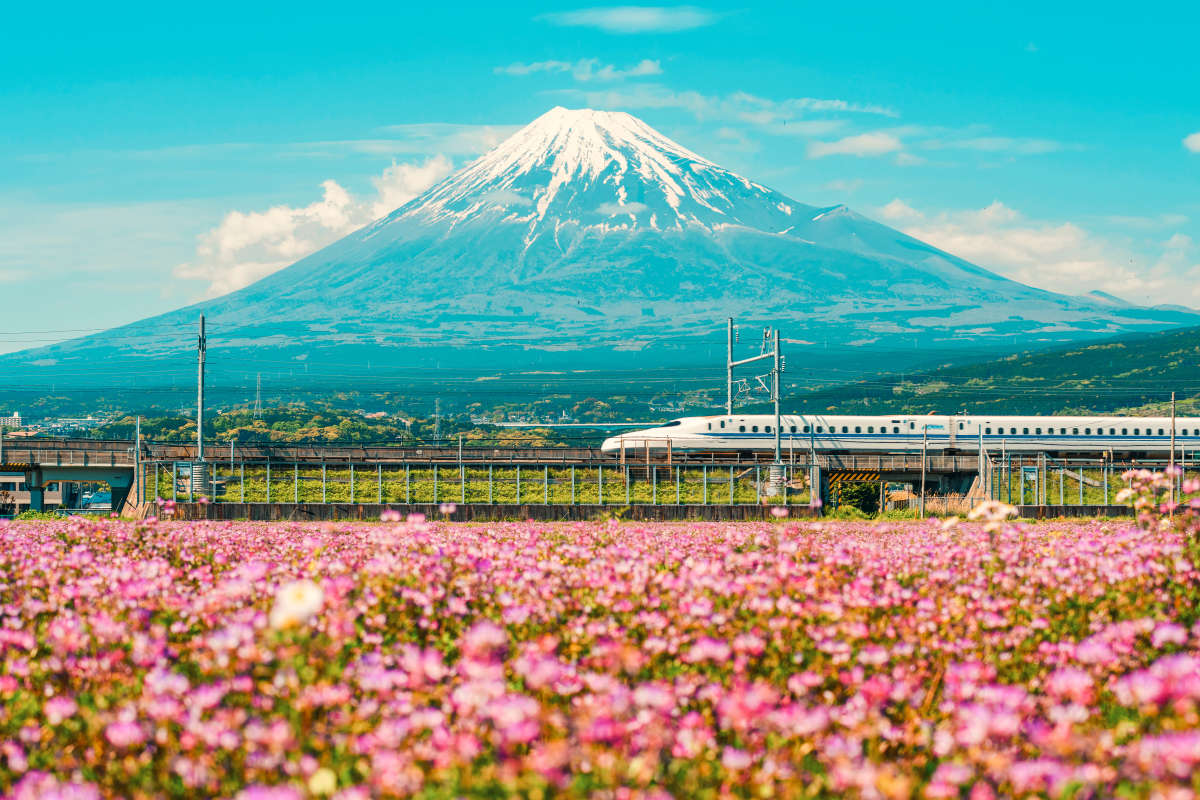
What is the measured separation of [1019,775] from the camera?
5.03 metres

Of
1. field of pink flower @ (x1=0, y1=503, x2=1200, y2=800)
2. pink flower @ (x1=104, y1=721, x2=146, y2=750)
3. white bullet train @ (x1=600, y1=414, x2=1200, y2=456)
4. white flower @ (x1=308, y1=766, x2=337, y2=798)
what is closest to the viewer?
white flower @ (x1=308, y1=766, x2=337, y2=798)

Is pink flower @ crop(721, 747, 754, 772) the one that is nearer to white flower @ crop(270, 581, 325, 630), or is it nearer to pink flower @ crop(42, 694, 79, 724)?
white flower @ crop(270, 581, 325, 630)

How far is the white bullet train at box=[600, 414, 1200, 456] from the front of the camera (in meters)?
65.7

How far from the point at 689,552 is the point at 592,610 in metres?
2.55

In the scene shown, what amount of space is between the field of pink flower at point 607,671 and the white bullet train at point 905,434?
179ft

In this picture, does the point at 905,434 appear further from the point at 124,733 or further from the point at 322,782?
the point at 322,782

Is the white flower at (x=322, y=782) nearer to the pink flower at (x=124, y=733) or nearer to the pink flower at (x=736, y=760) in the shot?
the pink flower at (x=124, y=733)

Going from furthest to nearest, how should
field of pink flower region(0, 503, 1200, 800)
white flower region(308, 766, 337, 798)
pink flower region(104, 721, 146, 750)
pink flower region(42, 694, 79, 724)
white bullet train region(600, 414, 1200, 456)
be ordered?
white bullet train region(600, 414, 1200, 456), pink flower region(42, 694, 79, 724), pink flower region(104, 721, 146, 750), field of pink flower region(0, 503, 1200, 800), white flower region(308, 766, 337, 798)

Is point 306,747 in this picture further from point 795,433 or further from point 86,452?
point 795,433

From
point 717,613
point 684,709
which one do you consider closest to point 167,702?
point 684,709

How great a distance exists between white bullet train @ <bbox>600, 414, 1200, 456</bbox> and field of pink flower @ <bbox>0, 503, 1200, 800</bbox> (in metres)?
54.6

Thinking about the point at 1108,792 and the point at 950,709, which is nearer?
the point at 1108,792

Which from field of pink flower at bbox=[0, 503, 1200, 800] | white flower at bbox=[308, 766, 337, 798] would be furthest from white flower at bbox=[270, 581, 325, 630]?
white flower at bbox=[308, 766, 337, 798]

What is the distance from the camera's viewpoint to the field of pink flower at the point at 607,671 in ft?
17.2
